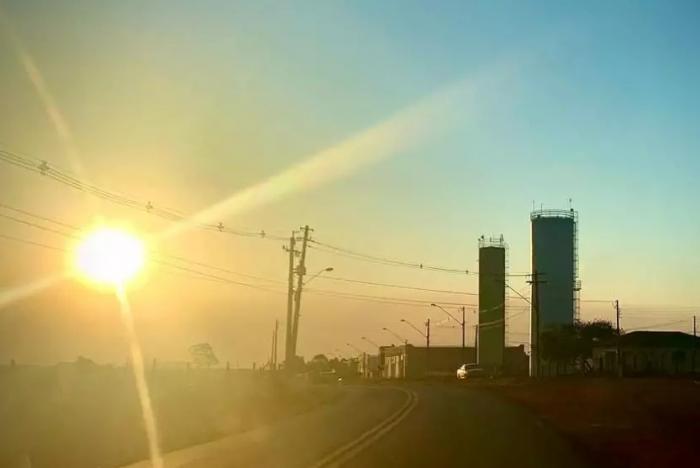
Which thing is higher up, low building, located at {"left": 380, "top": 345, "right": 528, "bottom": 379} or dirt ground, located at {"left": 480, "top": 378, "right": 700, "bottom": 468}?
low building, located at {"left": 380, "top": 345, "right": 528, "bottom": 379}

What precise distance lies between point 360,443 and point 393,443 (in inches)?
32.5

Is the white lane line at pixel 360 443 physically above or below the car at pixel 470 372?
below

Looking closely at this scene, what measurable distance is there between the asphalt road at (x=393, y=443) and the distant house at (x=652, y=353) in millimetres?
69458

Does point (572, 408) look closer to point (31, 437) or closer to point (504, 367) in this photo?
point (31, 437)

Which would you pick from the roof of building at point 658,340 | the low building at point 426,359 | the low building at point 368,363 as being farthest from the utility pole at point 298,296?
the low building at point 368,363

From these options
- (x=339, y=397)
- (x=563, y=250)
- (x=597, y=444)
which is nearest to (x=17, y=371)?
(x=339, y=397)

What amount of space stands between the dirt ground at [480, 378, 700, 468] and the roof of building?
50410 mm

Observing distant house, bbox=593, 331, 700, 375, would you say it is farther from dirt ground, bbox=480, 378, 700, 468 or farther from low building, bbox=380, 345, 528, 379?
dirt ground, bbox=480, 378, 700, 468

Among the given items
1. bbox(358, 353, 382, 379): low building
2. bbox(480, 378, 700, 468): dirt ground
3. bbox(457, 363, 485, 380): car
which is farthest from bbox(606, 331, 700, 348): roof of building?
bbox(358, 353, 382, 379): low building

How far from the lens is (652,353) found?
339 ft

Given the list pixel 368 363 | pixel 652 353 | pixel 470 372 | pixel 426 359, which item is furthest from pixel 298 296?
pixel 368 363

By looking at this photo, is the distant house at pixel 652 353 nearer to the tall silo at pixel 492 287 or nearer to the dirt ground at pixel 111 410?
the tall silo at pixel 492 287

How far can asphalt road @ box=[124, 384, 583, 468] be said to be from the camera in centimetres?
1914

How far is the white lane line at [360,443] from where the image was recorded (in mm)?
18980
